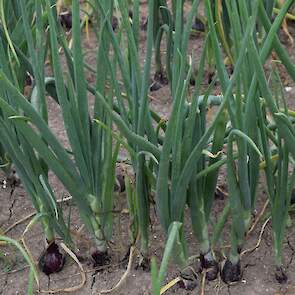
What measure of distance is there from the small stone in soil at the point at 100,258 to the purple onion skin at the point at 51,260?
0.26 ft

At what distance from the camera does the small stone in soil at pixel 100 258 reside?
1527 millimetres

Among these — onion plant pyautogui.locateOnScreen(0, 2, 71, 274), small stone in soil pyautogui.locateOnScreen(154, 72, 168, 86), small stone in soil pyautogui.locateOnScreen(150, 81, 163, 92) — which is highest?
onion plant pyautogui.locateOnScreen(0, 2, 71, 274)

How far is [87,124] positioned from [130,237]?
33cm

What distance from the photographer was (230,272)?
146cm

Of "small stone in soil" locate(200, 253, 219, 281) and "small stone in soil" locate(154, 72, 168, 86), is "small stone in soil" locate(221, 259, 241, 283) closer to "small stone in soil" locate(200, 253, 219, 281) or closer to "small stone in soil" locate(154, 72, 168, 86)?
"small stone in soil" locate(200, 253, 219, 281)

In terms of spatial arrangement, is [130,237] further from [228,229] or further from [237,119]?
[237,119]

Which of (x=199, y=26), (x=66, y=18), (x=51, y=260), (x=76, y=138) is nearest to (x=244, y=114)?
(x=76, y=138)

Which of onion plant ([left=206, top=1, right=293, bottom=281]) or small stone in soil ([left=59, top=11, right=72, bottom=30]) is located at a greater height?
onion plant ([left=206, top=1, right=293, bottom=281])

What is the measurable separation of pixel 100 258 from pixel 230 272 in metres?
0.29

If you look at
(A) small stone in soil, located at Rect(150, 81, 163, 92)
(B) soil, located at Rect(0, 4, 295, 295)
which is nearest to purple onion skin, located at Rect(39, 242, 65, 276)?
(B) soil, located at Rect(0, 4, 295, 295)

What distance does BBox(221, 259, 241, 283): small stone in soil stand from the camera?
1.46 m

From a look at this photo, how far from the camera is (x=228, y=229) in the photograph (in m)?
1.61

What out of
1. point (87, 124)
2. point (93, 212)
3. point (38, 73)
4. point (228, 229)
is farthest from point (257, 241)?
point (38, 73)

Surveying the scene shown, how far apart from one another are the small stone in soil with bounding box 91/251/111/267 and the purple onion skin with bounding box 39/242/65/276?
0.26 ft
